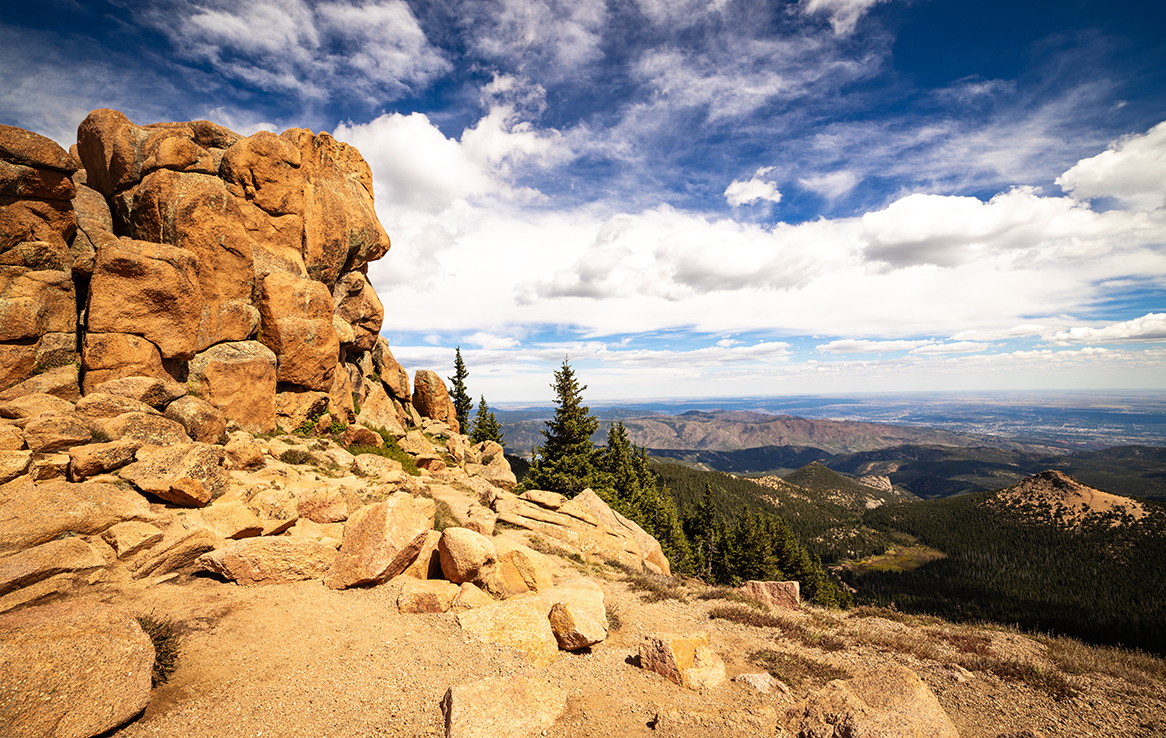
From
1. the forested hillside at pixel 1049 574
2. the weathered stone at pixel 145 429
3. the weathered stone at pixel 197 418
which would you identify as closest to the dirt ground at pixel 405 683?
the weathered stone at pixel 145 429

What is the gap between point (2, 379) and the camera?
56.4 feet

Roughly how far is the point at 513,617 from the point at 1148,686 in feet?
47.3

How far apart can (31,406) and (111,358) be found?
575 centimetres

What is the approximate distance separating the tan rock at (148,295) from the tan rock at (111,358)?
0.46m

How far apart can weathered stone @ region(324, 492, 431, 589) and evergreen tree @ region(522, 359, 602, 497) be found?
21.5 meters

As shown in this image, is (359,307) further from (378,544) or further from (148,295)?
(378,544)

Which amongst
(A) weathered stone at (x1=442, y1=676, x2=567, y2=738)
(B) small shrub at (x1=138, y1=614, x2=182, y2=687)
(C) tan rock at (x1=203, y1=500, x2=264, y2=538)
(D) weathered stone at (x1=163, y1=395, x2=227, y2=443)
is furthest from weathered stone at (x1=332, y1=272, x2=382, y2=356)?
(A) weathered stone at (x1=442, y1=676, x2=567, y2=738)

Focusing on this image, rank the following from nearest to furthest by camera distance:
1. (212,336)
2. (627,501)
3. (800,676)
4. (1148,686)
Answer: (1148,686), (800,676), (212,336), (627,501)

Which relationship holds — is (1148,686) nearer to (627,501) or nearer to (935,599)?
(627,501)

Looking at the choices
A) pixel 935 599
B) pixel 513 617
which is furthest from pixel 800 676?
pixel 935 599

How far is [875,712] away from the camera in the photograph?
7266 mm

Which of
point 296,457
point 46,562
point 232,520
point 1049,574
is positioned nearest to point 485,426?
point 296,457

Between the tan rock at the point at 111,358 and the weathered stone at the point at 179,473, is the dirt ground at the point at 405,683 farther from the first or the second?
the tan rock at the point at 111,358

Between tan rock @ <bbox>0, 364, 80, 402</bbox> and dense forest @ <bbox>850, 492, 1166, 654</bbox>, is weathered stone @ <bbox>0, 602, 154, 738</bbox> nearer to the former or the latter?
tan rock @ <bbox>0, 364, 80, 402</bbox>
